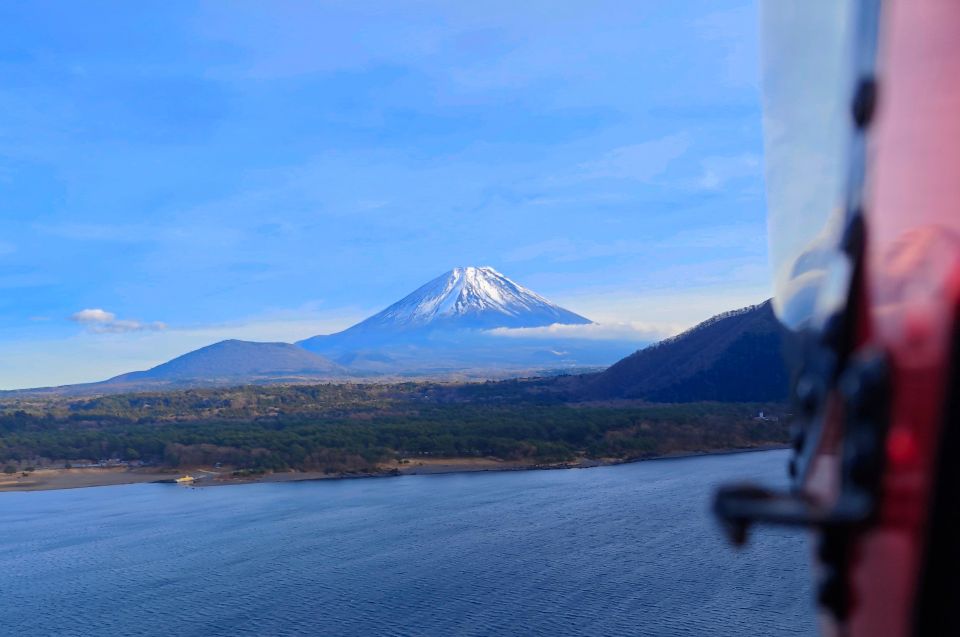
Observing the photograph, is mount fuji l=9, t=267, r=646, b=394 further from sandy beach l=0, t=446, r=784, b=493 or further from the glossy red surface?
the glossy red surface

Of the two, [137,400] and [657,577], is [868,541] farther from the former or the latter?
[137,400]

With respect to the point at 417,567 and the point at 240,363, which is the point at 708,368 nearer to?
the point at 417,567

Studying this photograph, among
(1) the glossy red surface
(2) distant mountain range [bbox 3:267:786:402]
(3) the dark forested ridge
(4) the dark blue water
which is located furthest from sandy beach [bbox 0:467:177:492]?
(2) distant mountain range [bbox 3:267:786:402]

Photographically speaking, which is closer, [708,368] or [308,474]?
[308,474]

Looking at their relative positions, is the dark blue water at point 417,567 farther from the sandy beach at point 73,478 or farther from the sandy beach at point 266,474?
the sandy beach at point 73,478

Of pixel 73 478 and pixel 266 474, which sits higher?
pixel 266 474

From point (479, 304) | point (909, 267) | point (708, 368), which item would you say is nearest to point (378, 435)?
point (708, 368)

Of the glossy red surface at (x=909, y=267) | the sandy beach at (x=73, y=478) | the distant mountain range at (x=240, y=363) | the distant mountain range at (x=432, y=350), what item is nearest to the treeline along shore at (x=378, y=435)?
the sandy beach at (x=73, y=478)
